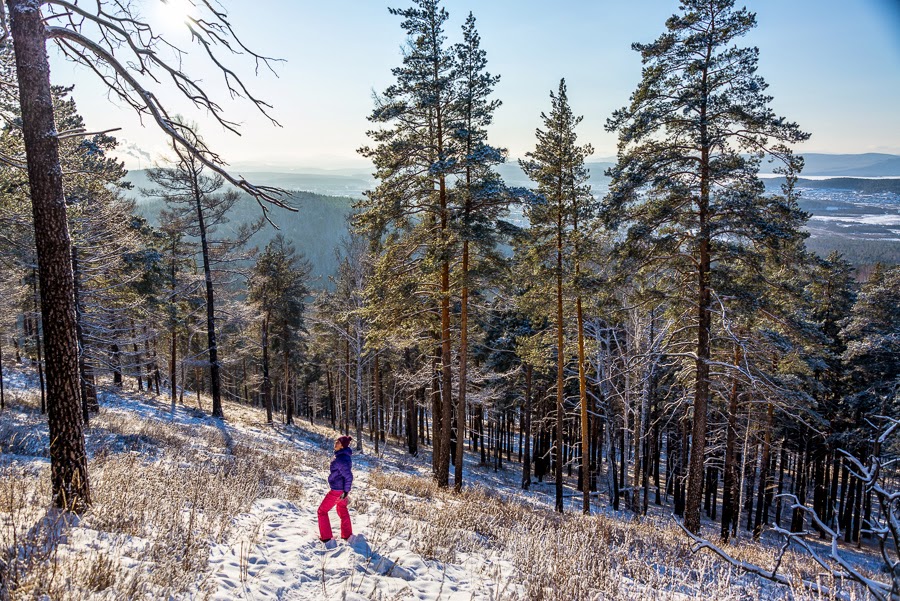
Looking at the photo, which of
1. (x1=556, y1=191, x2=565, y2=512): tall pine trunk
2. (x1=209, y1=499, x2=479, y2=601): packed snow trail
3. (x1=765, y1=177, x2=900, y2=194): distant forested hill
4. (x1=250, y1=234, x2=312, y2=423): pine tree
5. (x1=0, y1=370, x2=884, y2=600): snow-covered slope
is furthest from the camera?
(x1=765, y1=177, x2=900, y2=194): distant forested hill

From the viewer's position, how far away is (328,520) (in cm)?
623

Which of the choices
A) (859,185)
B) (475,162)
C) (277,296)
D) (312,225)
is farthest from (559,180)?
(859,185)

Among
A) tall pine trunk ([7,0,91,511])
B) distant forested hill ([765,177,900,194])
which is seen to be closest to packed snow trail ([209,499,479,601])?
tall pine trunk ([7,0,91,511])

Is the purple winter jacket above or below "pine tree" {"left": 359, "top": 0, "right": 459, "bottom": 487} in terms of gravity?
below

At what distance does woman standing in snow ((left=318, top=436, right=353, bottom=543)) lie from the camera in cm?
623

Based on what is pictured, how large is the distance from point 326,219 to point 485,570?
619 ft

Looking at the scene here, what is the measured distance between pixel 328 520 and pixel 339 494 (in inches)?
14.1

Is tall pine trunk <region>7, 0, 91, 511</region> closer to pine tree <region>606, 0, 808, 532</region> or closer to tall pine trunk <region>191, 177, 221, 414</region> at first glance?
pine tree <region>606, 0, 808, 532</region>

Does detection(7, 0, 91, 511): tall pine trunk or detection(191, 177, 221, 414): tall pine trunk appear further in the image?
detection(191, 177, 221, 414): tall pine trunk

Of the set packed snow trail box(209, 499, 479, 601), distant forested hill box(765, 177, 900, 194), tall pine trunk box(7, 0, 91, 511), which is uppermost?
distant forested hill box(765, 177, 900, 194)

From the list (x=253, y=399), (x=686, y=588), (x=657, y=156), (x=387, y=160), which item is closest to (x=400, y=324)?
(x=387, y=160)

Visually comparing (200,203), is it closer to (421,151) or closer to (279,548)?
(421,151)

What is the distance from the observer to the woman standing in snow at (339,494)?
245 inches

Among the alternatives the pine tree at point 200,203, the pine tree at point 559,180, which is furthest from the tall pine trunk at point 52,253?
the pine tree at point 200,203
